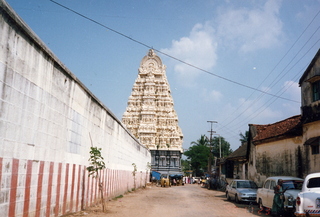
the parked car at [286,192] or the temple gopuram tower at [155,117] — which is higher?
the temple gopuram tower at [155,117]

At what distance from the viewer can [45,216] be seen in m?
9.48

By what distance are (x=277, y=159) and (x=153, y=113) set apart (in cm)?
5219

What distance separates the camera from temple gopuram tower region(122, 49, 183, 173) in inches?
2857

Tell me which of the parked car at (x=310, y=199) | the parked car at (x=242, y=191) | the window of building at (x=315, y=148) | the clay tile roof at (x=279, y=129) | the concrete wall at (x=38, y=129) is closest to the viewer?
the concrete wall at (x=38, y=129)

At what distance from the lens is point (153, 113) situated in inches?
2869

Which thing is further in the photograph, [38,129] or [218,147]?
[218,147]

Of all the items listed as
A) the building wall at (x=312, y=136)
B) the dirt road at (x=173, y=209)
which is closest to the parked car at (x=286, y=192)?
the dirt road at (x=173, y=209)

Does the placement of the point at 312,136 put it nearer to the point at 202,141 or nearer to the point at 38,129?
the point at 38,129

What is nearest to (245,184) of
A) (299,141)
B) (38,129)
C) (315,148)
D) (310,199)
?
(299,141)

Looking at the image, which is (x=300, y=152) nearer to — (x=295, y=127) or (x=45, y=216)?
(x=295, y=127)

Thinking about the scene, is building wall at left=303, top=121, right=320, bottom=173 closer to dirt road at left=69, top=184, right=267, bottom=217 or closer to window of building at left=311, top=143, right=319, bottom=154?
window of building at left=311, top=143, right=319, bottom=154

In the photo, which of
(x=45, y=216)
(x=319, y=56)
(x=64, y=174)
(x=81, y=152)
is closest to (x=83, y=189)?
(x=81, y=152)

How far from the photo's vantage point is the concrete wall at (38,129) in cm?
707

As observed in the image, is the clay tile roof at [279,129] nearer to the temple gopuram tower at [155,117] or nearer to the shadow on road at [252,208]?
the shadow on road at [252,208]
